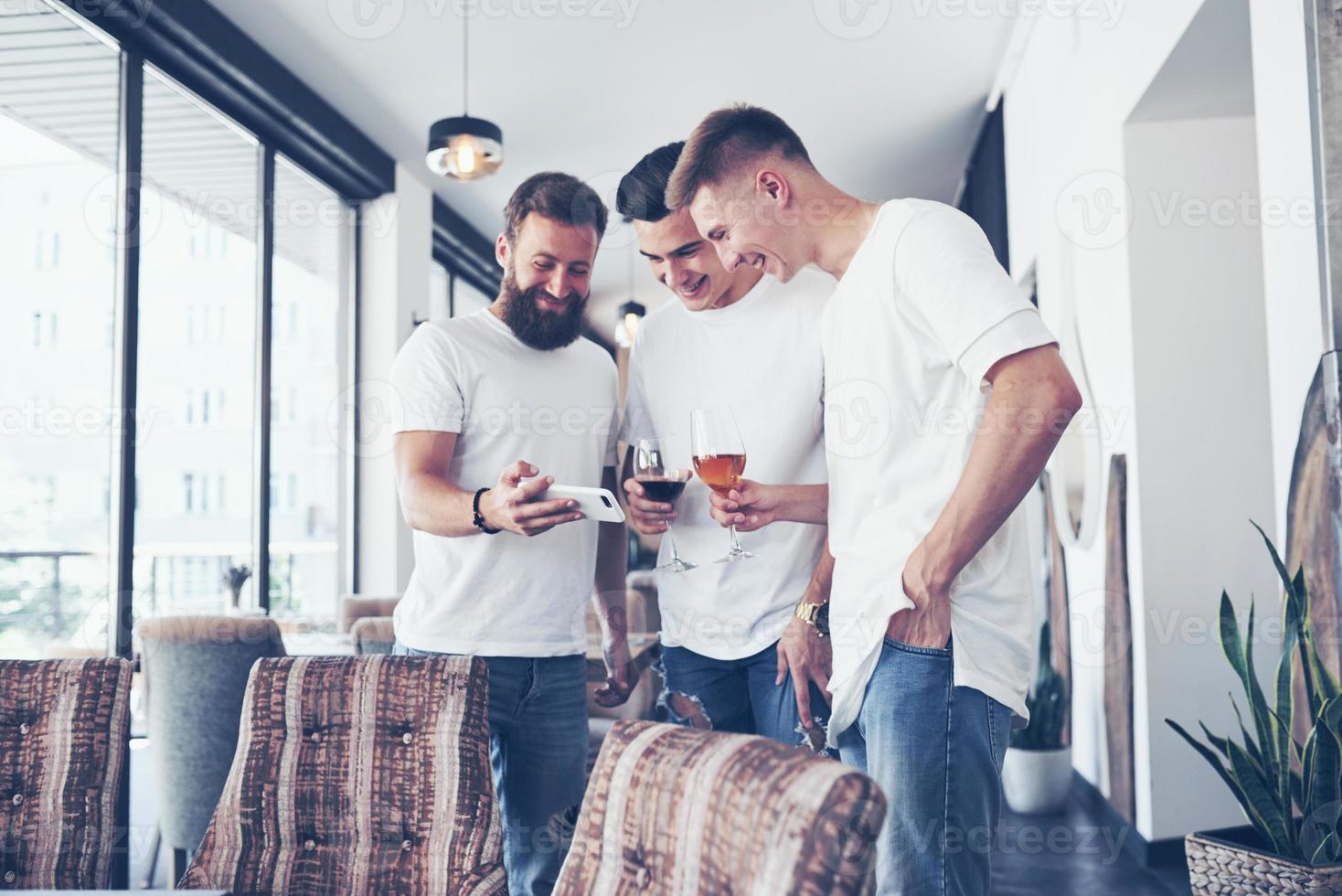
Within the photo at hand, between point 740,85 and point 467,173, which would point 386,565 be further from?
point 740,85

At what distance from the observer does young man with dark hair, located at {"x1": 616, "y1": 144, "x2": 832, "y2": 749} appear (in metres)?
1.66

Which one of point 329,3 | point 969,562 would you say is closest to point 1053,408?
point 969,562

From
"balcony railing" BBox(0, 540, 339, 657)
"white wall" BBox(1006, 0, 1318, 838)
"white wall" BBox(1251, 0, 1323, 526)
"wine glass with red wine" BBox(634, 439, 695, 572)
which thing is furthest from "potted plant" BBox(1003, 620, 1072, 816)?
"balcony railing" BBox(0, 540, 339, 657)

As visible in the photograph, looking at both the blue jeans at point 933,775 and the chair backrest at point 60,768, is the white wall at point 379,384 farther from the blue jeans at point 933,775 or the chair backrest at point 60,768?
the blue jeans at point 933,775

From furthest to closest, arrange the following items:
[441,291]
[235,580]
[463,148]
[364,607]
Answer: [441,291]
[364,607]
[463,148]
[235,580]

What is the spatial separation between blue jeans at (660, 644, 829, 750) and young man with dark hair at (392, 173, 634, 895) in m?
0.21

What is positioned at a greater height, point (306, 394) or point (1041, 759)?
point (306, 394)

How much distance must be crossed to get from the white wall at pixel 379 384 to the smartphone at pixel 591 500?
4882mm

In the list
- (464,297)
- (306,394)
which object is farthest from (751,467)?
(464,297)

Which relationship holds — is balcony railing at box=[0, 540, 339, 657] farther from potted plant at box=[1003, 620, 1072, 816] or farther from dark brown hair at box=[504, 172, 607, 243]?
potted plant at box=[1003, 620, 1072, 816]

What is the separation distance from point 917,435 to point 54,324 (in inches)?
126

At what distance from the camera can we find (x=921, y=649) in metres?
1.25

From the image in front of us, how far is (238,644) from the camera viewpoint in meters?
2.71

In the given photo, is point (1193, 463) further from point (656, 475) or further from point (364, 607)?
point (364, 607)
